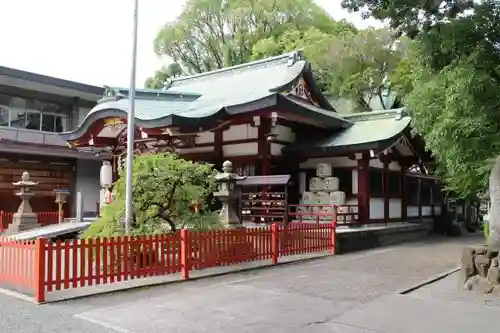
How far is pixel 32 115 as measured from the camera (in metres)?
26.4

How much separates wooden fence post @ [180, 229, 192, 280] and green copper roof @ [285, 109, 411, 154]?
9198 mm

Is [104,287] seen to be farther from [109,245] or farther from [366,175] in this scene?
[366,175]

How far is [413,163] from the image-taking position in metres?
21.1

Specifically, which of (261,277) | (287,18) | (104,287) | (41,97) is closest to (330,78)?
(287,18)

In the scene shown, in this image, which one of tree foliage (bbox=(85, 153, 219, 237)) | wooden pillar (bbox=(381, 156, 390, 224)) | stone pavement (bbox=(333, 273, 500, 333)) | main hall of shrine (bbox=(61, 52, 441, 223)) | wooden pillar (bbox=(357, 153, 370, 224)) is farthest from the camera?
wooden pillar (bbox=(381, 156, 390, 224))

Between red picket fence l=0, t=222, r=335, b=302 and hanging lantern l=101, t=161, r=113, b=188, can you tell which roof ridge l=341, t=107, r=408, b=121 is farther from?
hanging lantern l=101, t=161, r=113, b=188

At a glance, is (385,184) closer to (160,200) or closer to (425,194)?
(425,194)

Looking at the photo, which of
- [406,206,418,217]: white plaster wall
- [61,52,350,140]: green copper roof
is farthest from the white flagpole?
[406,206,418,217]: white plaster wall

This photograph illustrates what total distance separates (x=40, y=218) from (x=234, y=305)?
15.0 metres

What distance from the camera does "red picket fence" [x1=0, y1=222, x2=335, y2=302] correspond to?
7625mm

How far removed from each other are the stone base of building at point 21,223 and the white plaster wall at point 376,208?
13252mm

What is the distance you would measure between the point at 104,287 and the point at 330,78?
2221 centimetres

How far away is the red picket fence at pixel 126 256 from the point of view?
7.62m

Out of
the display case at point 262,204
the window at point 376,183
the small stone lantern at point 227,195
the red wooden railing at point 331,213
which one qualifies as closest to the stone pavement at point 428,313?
the small stone lantern at point 227,195
